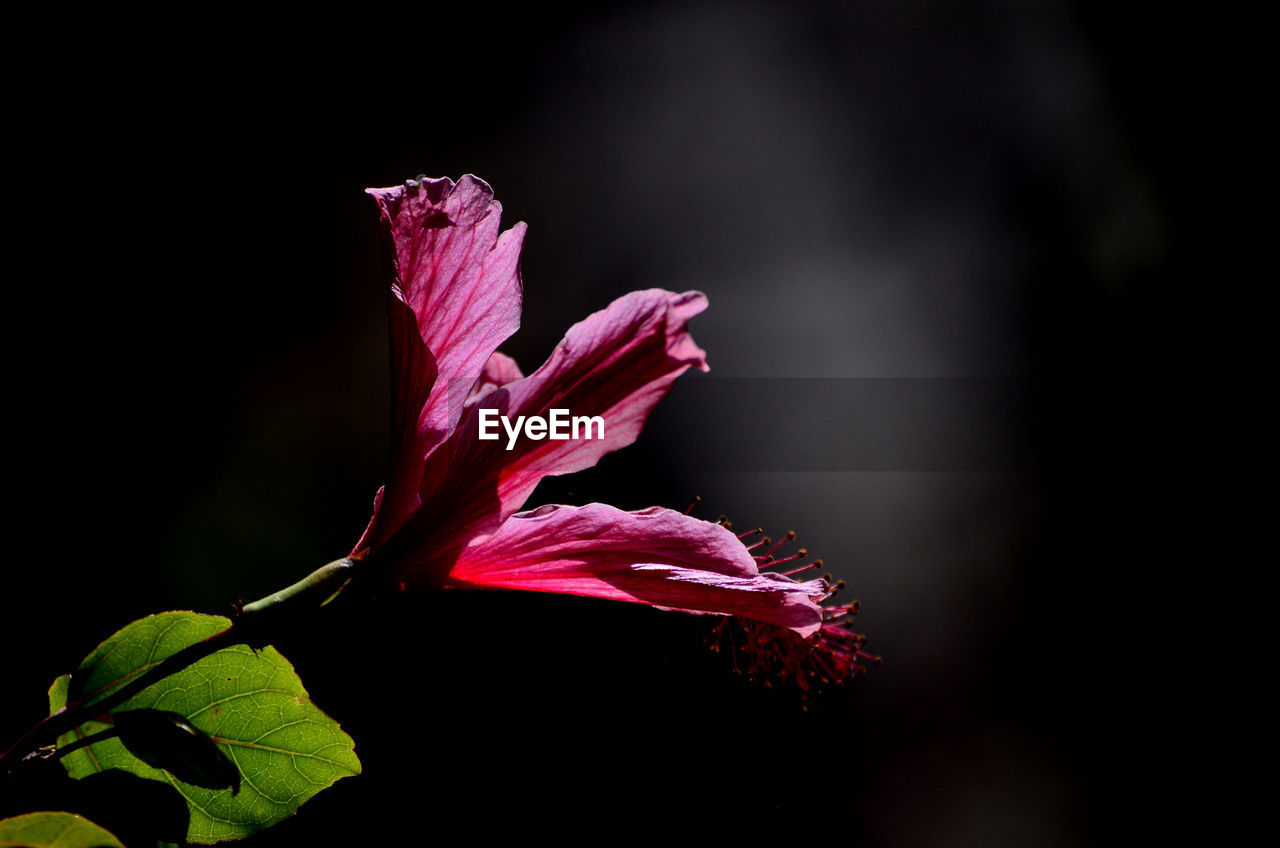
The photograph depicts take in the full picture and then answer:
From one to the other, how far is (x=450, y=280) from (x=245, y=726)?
0.23 metres

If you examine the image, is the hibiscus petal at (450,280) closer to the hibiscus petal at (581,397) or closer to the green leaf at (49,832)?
the hibiscus petal at (581,397)

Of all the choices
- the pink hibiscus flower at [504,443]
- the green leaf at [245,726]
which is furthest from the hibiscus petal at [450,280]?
the green leaf at [245,726]

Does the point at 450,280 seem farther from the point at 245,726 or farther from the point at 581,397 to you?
the point at 245,726

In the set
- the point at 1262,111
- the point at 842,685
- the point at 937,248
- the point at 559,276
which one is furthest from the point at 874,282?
the point at 842,685

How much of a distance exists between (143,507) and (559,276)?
0.82 m

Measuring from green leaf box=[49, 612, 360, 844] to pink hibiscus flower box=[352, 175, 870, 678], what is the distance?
82 mm

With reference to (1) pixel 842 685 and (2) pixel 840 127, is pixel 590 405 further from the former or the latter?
(2) pixel 840 127

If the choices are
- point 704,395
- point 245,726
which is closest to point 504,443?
point 245,726

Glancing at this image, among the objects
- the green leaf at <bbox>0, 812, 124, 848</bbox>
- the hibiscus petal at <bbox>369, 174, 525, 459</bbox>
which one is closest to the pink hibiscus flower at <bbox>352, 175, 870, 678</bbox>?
the hibiscus petal at <bbox>369, 174, 525, 459</bbox>

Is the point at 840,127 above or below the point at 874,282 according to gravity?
above

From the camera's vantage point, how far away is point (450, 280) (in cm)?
36

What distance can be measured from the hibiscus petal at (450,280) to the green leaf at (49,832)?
178mm

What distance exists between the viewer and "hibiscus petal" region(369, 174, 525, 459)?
0.35 metres

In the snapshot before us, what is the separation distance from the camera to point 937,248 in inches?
71.6
